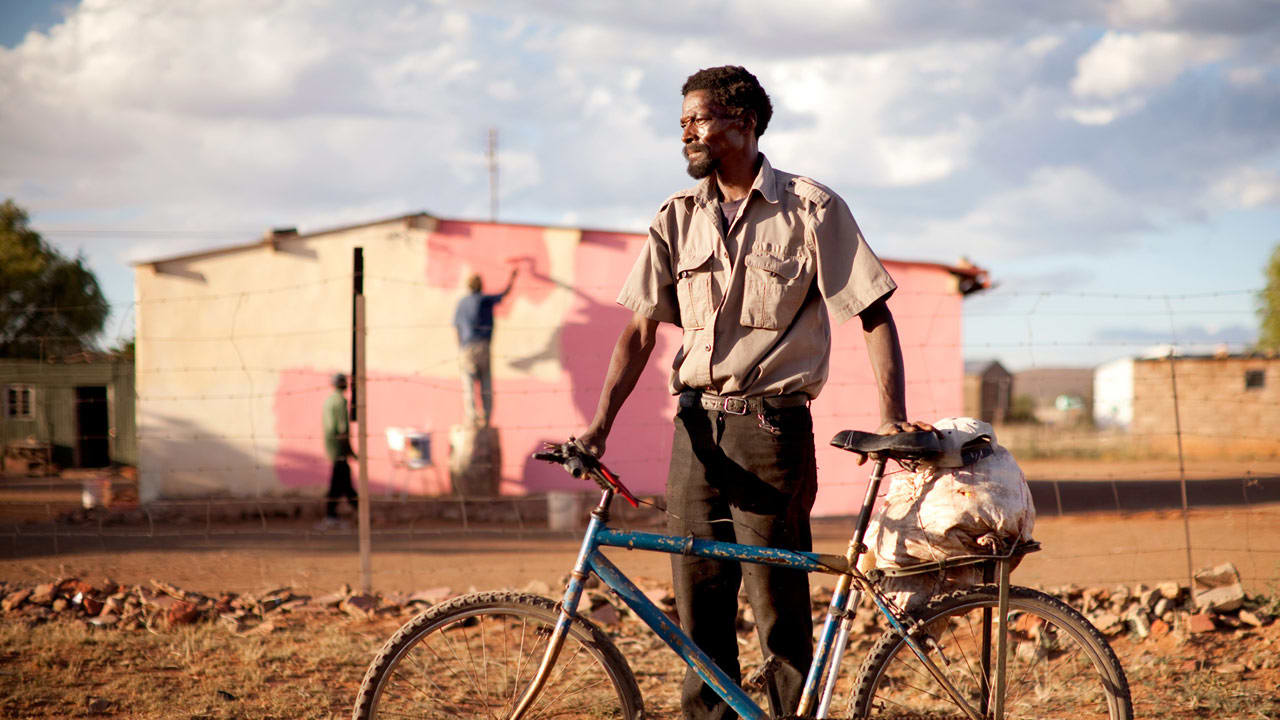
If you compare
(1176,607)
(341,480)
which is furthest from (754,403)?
(341,480)

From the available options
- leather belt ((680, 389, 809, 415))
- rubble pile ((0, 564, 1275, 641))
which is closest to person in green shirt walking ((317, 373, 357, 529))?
rubble pile ((0, 564, 1275, 641))

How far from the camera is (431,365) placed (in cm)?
1260

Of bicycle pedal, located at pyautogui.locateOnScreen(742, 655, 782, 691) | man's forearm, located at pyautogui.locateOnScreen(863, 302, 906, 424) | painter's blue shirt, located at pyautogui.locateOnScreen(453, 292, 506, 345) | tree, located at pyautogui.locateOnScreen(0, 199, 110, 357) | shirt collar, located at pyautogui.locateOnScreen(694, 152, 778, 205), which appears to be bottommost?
bicycle pedal, located at pyautogui.locateOnScreen(742, 655, 782, 691)

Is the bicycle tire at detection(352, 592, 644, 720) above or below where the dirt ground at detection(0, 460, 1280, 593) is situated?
above

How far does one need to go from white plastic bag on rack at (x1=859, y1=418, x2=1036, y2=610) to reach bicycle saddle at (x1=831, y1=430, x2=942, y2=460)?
0.07m

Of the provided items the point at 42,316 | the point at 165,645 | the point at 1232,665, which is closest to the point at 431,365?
the point at 165,645

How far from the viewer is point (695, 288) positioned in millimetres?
2848

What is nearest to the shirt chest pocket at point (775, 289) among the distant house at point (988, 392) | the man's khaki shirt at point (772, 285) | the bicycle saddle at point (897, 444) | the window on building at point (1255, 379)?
the man's khaki shirt at point (772, 285)

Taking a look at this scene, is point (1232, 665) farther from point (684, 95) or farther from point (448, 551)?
point (448, 551)

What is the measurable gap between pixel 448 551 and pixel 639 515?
2.74 metres

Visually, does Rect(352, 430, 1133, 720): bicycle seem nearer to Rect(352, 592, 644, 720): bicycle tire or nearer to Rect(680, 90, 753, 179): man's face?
Rect(352, 592, 644, 720): bicycle tire

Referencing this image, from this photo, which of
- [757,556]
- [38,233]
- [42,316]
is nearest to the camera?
[757,556]

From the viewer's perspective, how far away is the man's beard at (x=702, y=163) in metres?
2.76

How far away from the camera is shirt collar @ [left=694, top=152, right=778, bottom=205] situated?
9.09 feet
